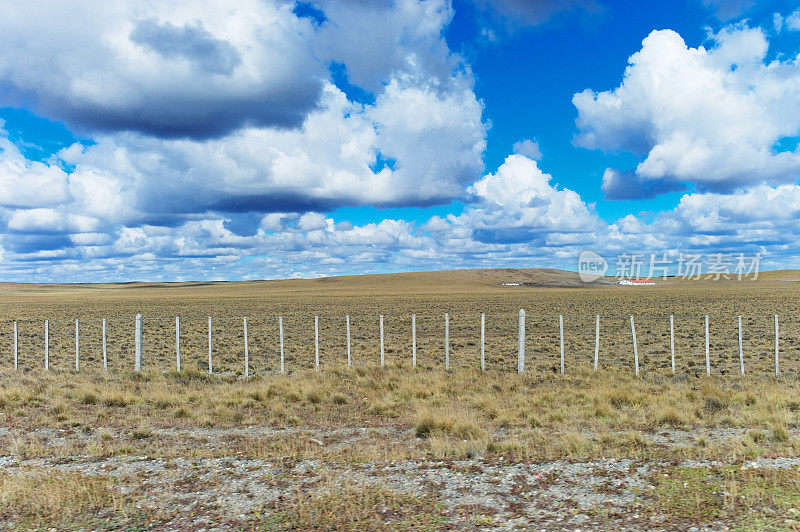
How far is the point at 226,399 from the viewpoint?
556 inches

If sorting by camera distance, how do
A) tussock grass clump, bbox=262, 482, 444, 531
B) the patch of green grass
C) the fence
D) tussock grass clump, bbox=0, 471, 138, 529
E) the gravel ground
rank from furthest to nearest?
the fence → tussock grass clump, bbox=0, 471, 138, 529 → the gravel ground → tussock grass clump, bbox=262, 482, 444, 531 → the patch of green grass

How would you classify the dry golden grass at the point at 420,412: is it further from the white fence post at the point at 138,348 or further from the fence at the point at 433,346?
the fence at the point at 433,346

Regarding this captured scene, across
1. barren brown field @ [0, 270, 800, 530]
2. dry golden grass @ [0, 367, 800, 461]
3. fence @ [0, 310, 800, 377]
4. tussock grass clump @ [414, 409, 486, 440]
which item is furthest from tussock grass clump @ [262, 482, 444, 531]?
fence @ [0, 310, 800, 377]

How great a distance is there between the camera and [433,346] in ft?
89.3

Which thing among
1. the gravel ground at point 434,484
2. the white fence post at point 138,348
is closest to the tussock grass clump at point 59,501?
the gravel ground at point 434,484

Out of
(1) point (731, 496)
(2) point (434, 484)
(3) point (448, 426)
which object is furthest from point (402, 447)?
(1) point (731, 496)

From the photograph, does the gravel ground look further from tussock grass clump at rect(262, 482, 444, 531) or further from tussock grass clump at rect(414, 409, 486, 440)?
tussock grass clump at rect(414, 409, 486, 440)

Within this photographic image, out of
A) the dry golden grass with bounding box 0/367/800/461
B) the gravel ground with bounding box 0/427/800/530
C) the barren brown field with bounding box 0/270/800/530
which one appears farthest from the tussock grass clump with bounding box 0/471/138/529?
the dry golden grass with bounding box 0/367/800/461

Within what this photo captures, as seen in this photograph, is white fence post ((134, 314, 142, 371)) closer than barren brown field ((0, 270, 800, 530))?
No

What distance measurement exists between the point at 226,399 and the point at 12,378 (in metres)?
8.33

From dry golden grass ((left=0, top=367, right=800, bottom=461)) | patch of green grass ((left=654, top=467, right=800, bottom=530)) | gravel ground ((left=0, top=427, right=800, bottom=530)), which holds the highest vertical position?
patch of green grass ((left=654, top=467, right=800, bottom=530))

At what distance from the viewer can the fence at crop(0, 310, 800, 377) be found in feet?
66.2

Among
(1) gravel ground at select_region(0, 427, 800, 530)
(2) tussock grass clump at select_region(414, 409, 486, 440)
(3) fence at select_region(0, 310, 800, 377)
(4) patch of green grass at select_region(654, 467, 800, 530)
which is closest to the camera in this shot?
(4) patch of green grass at select_region(654, 467, 800, 530)

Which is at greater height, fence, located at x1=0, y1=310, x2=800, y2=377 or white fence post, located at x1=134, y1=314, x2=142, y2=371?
white fence post, located at x1=134, y1=314, x2=142, y2=371
